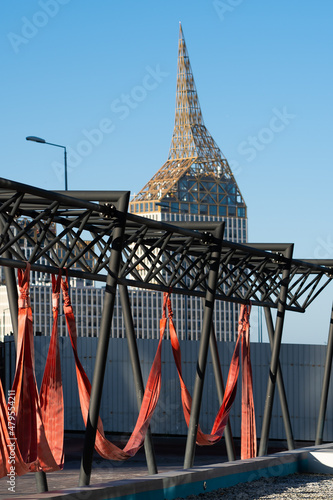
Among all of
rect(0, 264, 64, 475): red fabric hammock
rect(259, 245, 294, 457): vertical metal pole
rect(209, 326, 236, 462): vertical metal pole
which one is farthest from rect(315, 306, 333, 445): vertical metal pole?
rect(0, 264, 64, 475): red fabric hammock

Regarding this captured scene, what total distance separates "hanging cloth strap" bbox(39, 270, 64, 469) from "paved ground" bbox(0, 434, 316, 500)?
132 inches

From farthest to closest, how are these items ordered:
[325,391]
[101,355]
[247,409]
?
[325,391] → [247,409] → [101,355]

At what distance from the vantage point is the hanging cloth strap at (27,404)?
887 centimetres

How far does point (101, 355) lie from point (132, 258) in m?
1.92

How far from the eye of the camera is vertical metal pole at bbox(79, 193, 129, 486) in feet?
31.9

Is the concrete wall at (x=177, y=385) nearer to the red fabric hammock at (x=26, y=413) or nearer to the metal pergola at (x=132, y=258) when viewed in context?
the metal pergola at (x=132, y=258)

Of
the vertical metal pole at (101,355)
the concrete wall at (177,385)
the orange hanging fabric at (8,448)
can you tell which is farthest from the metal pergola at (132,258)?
the concrete wall at (177,385)

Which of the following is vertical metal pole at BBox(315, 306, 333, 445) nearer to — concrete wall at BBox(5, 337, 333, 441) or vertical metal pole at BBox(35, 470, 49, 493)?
concrete wall at BBox(5, 337, 333, 441)

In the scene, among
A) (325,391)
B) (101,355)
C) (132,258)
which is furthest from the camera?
(325,391)

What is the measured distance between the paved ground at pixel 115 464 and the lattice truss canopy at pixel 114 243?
3909mm

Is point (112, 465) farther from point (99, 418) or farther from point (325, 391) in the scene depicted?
point (99, 418)

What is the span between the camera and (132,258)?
11453mm

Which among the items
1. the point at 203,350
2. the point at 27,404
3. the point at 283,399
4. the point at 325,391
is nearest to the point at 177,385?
the point at 325,391

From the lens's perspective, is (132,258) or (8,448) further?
(132,258)
